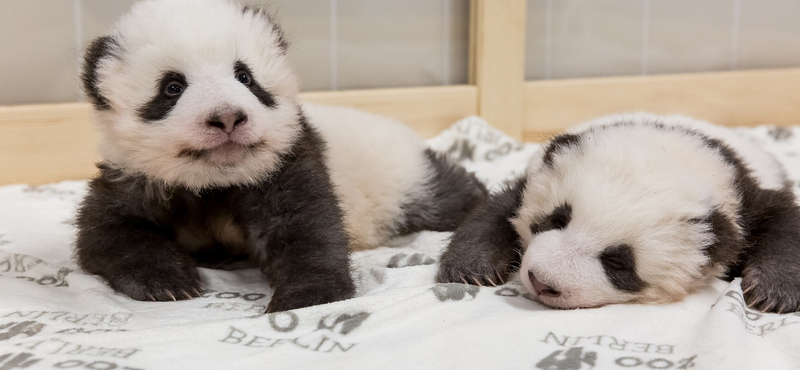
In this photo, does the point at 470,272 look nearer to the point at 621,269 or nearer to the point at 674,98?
the point at 621,269

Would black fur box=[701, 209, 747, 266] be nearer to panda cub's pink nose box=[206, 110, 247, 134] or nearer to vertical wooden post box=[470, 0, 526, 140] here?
panda cub's pink nose box=[206, 110, 247, 134]

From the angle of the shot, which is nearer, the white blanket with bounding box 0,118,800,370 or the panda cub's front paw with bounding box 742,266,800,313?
the white blanket with bounding box 0,118,800,370

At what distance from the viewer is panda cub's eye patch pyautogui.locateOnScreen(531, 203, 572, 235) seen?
2238 millimetres

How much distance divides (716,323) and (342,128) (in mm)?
1606

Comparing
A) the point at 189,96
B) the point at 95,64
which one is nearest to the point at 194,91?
the point at 189,96

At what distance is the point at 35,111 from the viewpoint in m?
3.67

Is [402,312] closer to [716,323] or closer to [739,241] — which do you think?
[716,323]

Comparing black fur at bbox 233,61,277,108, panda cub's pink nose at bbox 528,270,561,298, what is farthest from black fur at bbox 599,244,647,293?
black fur at bbox 233,61,277,108

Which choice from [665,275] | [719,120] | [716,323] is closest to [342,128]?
[665,275]

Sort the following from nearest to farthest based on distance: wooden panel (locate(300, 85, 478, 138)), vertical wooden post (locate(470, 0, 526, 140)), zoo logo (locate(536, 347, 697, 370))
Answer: zoo logo (locate(536, 347, 697, 370))
wooden panel (locate(300, 85, 478, 138))
vertical wooden post (locate(470, 0, 526, 140))

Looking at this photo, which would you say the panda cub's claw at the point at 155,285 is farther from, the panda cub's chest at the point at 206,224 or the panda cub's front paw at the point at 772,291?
the panda cub's front paw at the point at 772,291

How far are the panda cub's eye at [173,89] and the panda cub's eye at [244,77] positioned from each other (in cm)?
17

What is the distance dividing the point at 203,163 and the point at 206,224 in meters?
0.38

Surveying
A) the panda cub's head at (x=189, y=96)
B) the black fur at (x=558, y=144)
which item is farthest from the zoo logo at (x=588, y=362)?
the panda cub's head at (x=189, y=96)
